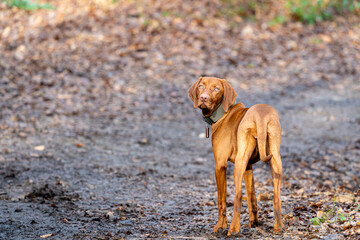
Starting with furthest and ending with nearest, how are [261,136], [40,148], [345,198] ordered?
[40,148]
[345,198]
[261,136]

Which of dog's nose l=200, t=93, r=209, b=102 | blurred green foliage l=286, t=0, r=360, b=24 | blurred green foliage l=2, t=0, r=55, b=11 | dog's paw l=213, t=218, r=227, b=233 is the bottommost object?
dog's paw l=213, t=218, r=227, b=233

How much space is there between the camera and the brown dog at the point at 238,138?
3.99 meters

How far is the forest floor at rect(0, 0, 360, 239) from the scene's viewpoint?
5.11m

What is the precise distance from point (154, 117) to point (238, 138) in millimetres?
6309

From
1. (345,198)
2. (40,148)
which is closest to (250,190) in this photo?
(345,198)

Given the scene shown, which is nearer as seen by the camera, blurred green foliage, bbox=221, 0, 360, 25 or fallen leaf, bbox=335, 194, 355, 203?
fallen leaf, bbox=335, 194, 355, 203

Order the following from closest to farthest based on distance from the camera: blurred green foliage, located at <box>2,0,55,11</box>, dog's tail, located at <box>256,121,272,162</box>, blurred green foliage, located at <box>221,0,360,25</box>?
dog's tail, located at <box>256,121,272,162</box> < blurred green foliage, located at <box>2,0,55,11</box> < blurred green foliage, located at <box>221,0,360,25</box>

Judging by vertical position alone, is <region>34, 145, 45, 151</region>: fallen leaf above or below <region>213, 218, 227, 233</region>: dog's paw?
above

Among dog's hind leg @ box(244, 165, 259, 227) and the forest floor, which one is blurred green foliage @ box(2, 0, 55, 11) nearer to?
the forest floor

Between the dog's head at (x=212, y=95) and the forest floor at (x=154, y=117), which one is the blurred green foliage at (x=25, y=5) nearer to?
the forest floor at (x=154, y=117)

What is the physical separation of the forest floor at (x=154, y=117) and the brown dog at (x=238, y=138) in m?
0.35

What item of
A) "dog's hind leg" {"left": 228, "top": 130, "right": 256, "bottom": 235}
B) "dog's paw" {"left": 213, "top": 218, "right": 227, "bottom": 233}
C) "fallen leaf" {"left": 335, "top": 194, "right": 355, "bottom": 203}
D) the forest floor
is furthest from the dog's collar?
"fallen leaf" {"left": 335, "top": 194, "right": 355, "bottom": 203}

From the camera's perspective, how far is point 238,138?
409cm

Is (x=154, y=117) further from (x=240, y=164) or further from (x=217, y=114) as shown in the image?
(x=240, y=164)
